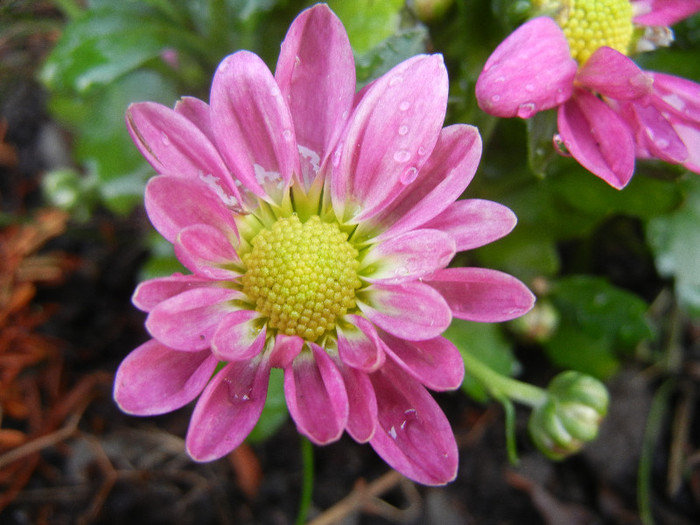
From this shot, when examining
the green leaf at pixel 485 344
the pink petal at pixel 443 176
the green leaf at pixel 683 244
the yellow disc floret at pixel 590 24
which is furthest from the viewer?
the green leaf at pixel 485 344

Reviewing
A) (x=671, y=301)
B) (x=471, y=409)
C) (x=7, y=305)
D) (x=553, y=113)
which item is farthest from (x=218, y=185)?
(x=671, y=301)

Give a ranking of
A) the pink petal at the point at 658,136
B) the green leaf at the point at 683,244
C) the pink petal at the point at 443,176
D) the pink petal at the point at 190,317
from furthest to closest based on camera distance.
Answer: the green leaf at the point at 683,244 < the pink petal at the point at 658,136 < the pink petal at the point at 443,176 < the pink petal at the point at 190,317

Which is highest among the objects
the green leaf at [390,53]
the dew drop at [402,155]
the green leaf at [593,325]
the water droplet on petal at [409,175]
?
the green leaf at [390,53]

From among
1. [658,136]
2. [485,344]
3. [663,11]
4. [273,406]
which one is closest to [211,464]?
[273,406]

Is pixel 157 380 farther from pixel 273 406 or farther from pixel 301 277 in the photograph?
pixel 273 406

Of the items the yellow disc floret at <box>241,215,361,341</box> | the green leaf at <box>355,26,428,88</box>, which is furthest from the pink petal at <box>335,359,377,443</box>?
the green leaf at <box>355,26,428,88</box>

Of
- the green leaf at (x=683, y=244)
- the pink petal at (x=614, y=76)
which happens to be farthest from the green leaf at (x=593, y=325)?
the pink petal at (x=614, y=76)

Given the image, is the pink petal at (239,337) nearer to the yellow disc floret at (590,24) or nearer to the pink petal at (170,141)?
the pink petal at (170,141)

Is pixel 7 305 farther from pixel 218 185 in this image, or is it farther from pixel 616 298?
pixel 616 298
